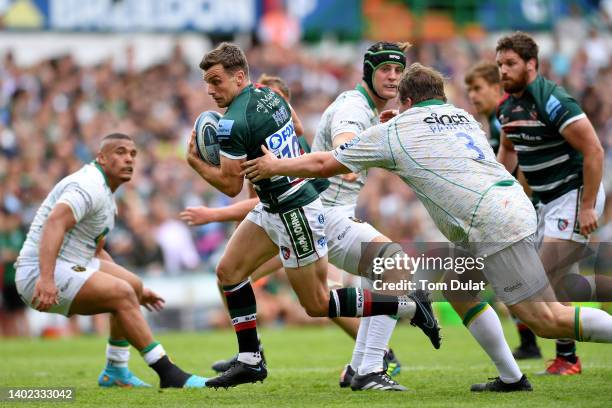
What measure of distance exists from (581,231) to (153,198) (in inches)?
418

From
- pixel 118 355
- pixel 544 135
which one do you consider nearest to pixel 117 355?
pixel 118 355

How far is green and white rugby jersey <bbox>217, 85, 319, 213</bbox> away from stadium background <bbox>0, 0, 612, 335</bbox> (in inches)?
368

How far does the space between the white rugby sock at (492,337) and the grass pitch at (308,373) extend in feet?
0.73

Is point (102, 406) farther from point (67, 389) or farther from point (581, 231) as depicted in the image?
point (581, 231)

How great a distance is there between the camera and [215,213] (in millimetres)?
9125

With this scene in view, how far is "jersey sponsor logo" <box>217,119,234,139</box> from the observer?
25.7 ft

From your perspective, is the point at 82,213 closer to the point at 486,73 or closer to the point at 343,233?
the point at 343,233

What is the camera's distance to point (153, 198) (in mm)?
18438

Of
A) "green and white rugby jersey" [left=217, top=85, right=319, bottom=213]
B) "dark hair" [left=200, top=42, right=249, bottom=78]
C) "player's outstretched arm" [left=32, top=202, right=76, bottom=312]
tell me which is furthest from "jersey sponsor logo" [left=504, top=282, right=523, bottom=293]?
"player's outstretched arm" [left=32, top=202, right=76, bottom=312]

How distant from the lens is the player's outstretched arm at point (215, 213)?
8.91 m

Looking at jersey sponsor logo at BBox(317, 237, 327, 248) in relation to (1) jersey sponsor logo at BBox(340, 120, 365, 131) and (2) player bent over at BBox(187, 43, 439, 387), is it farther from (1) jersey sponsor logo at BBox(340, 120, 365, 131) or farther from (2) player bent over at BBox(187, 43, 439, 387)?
(1) jersey sponsor logo at BBox(340, 120, 365, 131)

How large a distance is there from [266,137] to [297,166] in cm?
69

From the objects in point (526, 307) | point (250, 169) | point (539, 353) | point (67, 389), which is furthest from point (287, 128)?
point (539, 353)

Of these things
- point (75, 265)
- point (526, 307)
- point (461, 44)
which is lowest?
point (526, 307)
